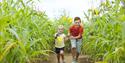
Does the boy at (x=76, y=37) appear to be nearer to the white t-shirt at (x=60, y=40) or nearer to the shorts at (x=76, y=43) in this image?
the shorts at (x=76, y=43)

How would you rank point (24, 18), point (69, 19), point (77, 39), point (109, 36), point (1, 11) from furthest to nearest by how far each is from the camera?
point (69, 19) → point (77, 39) → point (109, 36) → point (24, 18) → point (1, 11)

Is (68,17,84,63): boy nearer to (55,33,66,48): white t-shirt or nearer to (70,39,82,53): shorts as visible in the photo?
(70,39,82,53): shorts

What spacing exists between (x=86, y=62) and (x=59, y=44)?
780 mm

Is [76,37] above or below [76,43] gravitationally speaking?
above

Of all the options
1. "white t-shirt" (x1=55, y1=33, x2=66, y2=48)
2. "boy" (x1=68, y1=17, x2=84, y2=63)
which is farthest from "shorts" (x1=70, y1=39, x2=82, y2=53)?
"white t-shirt" (x1=55, y1=33, x2=66, y2=48)

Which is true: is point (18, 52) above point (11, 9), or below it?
below

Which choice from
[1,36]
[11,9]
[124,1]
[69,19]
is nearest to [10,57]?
[1,36]

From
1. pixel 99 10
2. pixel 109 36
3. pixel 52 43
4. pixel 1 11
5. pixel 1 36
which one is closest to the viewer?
pixel 1 36

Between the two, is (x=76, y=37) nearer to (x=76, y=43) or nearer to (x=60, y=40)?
(x=76, y=43)

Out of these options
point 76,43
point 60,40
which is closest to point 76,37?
point 76,43

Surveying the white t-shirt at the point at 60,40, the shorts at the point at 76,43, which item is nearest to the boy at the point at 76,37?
the shorts at the point at 76,43

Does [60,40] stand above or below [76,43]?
above

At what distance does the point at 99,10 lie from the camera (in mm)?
7527

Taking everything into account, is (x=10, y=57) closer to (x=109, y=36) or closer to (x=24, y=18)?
(x=24, y=18)
